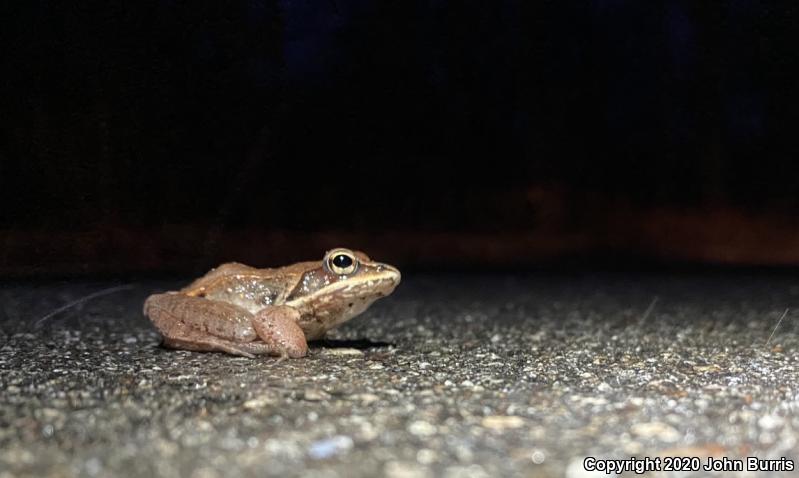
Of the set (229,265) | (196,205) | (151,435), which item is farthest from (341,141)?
(151,435)

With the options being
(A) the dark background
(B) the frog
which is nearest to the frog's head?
(B) the frog

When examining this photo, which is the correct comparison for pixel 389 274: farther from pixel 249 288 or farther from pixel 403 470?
pixel 403 470

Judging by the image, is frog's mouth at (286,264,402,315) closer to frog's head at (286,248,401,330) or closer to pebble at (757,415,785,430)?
frog's head at (286,248,401,330)

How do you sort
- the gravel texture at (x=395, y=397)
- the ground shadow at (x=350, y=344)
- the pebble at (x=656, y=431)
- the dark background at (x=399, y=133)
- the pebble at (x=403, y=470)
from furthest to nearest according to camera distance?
the dark background at (x=399, y=133), the ground shadow at (x=350, y=344), the pebble at (x=656, y=431), the gravel texture at (x=395, y=397), the pebble at (x=403, y=470)

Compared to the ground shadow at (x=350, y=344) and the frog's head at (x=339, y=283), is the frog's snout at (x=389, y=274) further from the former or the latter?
the ground shadow at (x=350, y=344)

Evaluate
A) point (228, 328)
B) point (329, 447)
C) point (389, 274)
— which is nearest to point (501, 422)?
point (329, 447)

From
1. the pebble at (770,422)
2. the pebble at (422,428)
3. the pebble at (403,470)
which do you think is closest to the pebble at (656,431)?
the pebble at (770,422)

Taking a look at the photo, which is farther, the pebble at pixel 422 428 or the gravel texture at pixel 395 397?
the pebble at pixel 422 428
